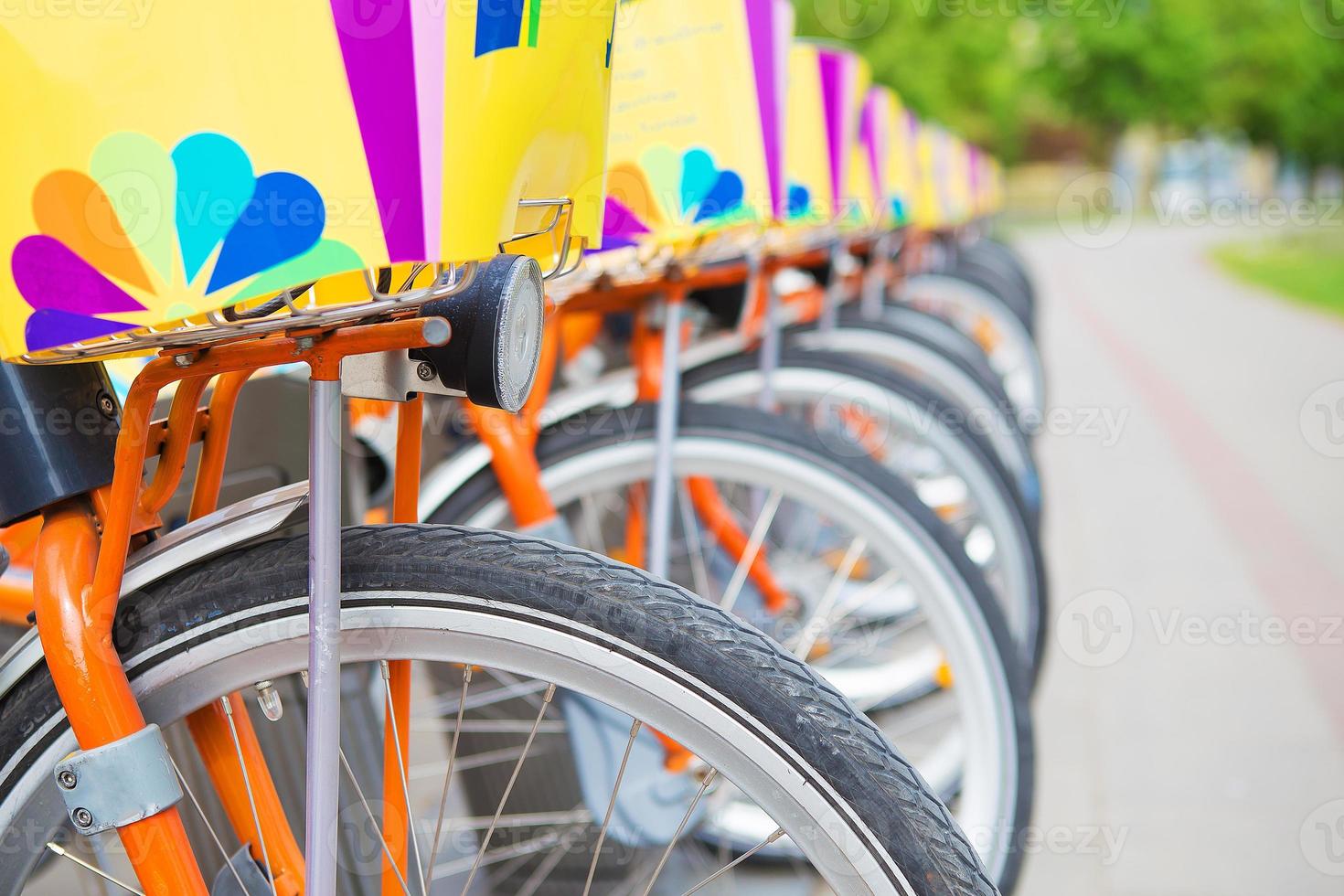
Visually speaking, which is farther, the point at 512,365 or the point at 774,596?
the point at 774,596

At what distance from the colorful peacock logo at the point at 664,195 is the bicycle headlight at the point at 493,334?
0.57 m

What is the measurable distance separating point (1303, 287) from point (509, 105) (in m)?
11.1

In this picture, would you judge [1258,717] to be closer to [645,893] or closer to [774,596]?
[774,596]

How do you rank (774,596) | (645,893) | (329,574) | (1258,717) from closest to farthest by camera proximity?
1. (329,574)
2. (645,893)
3. (774,596)
4. (1258,717)

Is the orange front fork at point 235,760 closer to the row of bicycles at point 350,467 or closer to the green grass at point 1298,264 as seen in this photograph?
the row of bicycles at point 350,467

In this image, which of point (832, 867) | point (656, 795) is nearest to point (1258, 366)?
point (656, 795)

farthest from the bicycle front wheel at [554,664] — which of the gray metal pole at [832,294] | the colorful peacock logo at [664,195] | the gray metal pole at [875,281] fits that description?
the gray metal pole at [875,281]

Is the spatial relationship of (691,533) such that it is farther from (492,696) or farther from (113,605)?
(113,605)

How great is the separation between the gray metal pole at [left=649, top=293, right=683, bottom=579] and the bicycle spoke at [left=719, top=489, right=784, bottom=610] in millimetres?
185

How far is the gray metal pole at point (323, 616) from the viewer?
0.83 metres

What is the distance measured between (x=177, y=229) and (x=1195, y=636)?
2876 mm

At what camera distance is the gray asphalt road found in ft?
6.86

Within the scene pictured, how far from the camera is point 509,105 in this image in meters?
0.74

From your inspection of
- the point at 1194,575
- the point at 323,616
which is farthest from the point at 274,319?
the point at 1194,575
